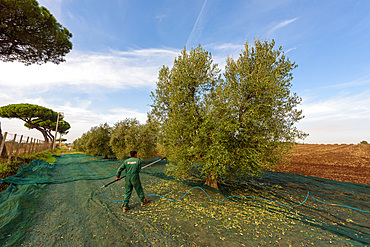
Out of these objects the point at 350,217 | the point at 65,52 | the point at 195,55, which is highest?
the point at 65,52

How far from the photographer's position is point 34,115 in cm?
4644

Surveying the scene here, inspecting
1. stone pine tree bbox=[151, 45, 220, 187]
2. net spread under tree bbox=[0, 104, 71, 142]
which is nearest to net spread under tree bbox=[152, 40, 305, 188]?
stone pine tree bbox=[151, 45, 220, 187]

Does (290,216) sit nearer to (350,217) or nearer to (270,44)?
(350,217)

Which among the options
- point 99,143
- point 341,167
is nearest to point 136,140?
point 99,143

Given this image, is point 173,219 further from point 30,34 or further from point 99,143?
point 99,143

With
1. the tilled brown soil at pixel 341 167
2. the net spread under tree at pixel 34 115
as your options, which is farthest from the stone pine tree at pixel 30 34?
the net spread under tree at pixel 34 115

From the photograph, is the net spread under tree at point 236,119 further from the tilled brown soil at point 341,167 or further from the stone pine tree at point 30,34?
the stone pine tree at point 30,34

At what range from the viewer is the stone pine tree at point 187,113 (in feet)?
30.2

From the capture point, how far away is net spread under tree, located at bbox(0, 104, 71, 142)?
42.7 metres

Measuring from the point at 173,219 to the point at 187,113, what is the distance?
596 centimetres

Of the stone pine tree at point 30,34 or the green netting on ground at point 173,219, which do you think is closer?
the green netting on ground at point 173,219

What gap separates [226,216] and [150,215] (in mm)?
3481

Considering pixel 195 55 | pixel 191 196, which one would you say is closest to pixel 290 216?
pixel 191 196

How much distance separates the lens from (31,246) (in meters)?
4.43
